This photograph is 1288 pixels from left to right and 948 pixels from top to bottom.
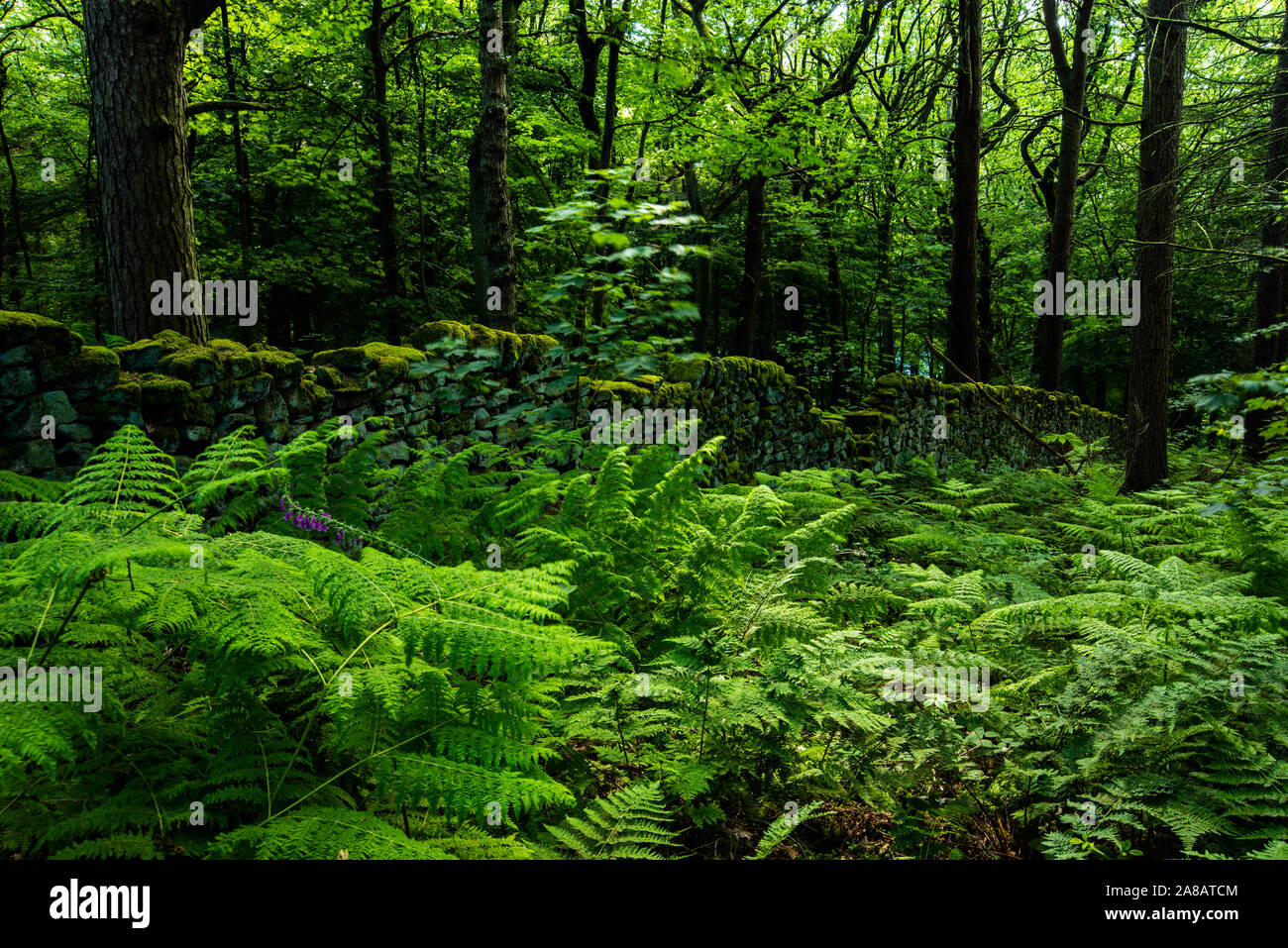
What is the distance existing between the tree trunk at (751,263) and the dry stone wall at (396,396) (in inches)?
129

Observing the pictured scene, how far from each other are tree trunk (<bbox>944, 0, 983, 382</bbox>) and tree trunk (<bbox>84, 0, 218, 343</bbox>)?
9.40 m

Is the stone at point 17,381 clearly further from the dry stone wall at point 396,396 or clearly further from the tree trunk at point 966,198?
the tree trunk at point 966,198

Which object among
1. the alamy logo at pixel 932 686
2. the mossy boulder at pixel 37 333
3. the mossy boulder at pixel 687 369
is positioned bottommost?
the alamy logo at pixel 932 686

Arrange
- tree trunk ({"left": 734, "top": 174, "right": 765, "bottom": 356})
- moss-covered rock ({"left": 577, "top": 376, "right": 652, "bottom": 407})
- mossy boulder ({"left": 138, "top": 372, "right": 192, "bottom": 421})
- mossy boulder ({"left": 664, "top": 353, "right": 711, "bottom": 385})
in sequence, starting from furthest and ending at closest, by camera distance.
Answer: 1. tree trunk ({"left": 734, "top": 174, "right": 765, "bottom": 356})
2. mossy boulder ({"left": 664, "top": 353, "right": 711, "bottom": 385})
3. moss-covered rock ({"left": 577, "top": 376, "right": 652, "bottom": 407})
4. mossy boulder ({"left": 138, "top": 372, "right": 192, "bottom": 421})

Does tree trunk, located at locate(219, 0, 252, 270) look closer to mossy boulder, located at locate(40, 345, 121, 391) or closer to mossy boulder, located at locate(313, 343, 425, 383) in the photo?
mossy boulder, located at locate(313, 343, 425, 383)

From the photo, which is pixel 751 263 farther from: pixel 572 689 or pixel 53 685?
pixel 53 685

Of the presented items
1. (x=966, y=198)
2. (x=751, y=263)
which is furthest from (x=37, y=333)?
(x=966, y=198)

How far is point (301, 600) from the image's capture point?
5.65 feet

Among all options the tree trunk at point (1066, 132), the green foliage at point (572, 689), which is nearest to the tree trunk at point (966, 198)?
the tree trunk at point (1066, 132)

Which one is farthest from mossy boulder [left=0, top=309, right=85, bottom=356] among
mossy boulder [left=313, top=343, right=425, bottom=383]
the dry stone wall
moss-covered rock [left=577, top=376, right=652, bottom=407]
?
moss-covered rock [left=577, top=376, right=652, bottom=407]

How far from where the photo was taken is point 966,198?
10125 mm

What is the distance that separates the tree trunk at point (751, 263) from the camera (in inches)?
465
